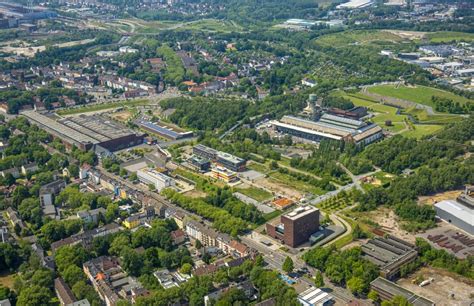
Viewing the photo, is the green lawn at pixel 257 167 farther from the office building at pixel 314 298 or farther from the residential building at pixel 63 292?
the residential building at pixel 63 292

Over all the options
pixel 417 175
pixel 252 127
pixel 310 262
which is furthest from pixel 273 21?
pixel 310 262

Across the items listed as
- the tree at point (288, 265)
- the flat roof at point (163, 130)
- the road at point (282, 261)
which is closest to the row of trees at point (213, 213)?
the road at point (282, 261)

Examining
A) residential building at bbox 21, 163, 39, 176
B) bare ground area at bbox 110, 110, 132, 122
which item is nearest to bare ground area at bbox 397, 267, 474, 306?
residential building at bbox 21, 163, 39, 176

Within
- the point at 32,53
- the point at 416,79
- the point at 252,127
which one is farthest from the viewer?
the point at 32,53

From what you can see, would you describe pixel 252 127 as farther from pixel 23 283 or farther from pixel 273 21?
pixel 273 21

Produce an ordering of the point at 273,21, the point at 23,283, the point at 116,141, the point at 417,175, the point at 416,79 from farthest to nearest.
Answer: the point at 273,21 < the point at 416,79 < the point at 116,141 < the point at 417,175 < the point at 23,283

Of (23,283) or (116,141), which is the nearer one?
(23,283)
